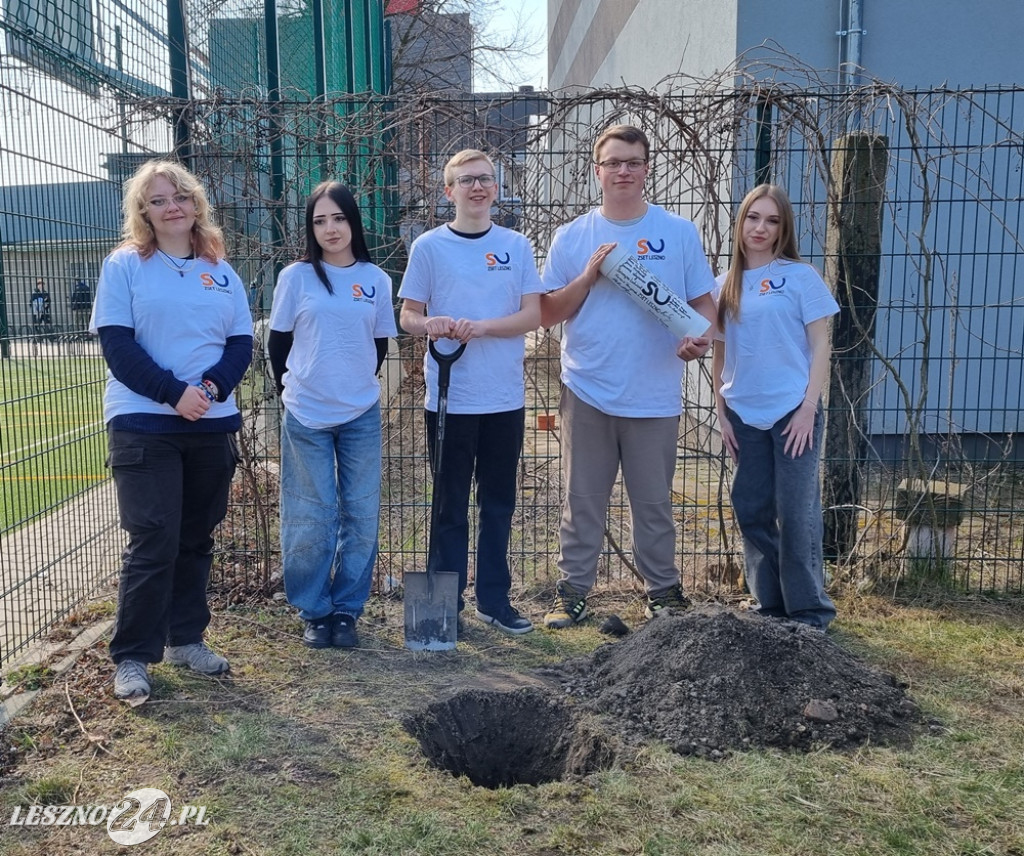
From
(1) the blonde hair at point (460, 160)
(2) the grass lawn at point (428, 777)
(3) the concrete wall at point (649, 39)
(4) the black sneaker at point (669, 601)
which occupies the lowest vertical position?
(2) the grass lawn at point (428, 777)

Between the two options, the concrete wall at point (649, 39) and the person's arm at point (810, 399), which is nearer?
the person's arm at point (810, 399)

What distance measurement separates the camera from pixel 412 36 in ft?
62.8

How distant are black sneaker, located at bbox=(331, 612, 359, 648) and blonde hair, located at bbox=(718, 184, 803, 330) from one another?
2157mm

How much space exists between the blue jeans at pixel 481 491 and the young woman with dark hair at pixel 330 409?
1.00 feet

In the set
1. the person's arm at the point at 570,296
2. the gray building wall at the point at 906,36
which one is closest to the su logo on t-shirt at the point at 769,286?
the person's arm at the point at 570,296

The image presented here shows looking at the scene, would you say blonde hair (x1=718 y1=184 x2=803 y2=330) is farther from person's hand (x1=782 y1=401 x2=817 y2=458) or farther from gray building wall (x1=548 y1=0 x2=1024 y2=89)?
gray building wall (x1=548 y1=0 x2=1024 y2=89)

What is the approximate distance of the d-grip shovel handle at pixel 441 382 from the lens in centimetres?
382

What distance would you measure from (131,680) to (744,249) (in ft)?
9.94

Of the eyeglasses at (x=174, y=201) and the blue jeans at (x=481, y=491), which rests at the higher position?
the eyeglasses at (x=174, y=201)

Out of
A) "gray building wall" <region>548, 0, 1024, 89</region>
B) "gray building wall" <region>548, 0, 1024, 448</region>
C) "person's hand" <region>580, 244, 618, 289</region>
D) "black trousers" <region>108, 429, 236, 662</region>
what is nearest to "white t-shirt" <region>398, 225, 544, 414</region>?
"person's hand" <region>580, 244, 618, 289</region>

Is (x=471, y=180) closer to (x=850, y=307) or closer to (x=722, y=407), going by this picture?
(x=722, y=407)

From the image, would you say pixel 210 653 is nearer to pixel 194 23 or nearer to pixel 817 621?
pixel 817 621

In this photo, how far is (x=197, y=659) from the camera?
3777 millimetres

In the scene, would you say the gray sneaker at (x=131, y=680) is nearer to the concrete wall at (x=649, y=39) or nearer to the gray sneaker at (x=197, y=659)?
the gray sneaker at (x=197, y=659)
